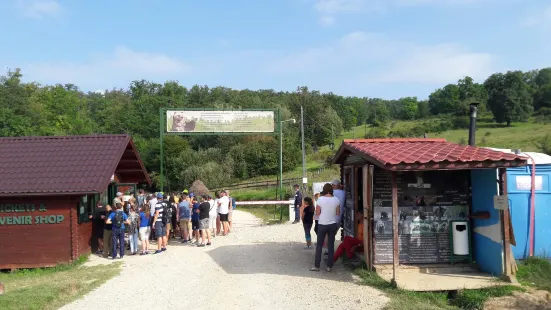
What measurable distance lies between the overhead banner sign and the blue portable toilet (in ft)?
57.6

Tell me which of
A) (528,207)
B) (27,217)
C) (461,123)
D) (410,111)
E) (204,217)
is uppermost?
(410,111)

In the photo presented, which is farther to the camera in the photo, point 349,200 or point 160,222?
point 160,222

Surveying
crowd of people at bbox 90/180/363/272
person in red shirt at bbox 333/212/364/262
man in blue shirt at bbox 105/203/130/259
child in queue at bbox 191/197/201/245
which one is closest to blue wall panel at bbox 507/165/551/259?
person in red shirt at bbox 333/212/364/262

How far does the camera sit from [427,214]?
954cm

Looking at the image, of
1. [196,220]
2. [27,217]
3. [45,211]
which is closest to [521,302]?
[196,220]

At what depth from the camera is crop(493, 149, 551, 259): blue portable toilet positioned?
9.91 m

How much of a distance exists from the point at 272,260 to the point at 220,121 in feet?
52.8

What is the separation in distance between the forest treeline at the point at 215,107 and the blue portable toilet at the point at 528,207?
1481 inches

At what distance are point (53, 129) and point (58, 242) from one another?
55.4m

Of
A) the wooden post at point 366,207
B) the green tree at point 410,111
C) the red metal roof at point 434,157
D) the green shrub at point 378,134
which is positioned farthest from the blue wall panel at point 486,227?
the green tree at point 410,111

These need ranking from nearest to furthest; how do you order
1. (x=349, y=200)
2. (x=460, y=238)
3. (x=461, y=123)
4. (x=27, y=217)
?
(x=460, y=238), (x=349, y=200), (x=27, y=217), (x=461, y=123)

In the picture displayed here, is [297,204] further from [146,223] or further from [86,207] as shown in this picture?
[86,207]

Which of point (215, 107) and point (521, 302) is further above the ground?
point (215, 107)

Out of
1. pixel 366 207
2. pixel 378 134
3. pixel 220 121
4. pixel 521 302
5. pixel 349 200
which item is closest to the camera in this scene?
pixel 521 302
